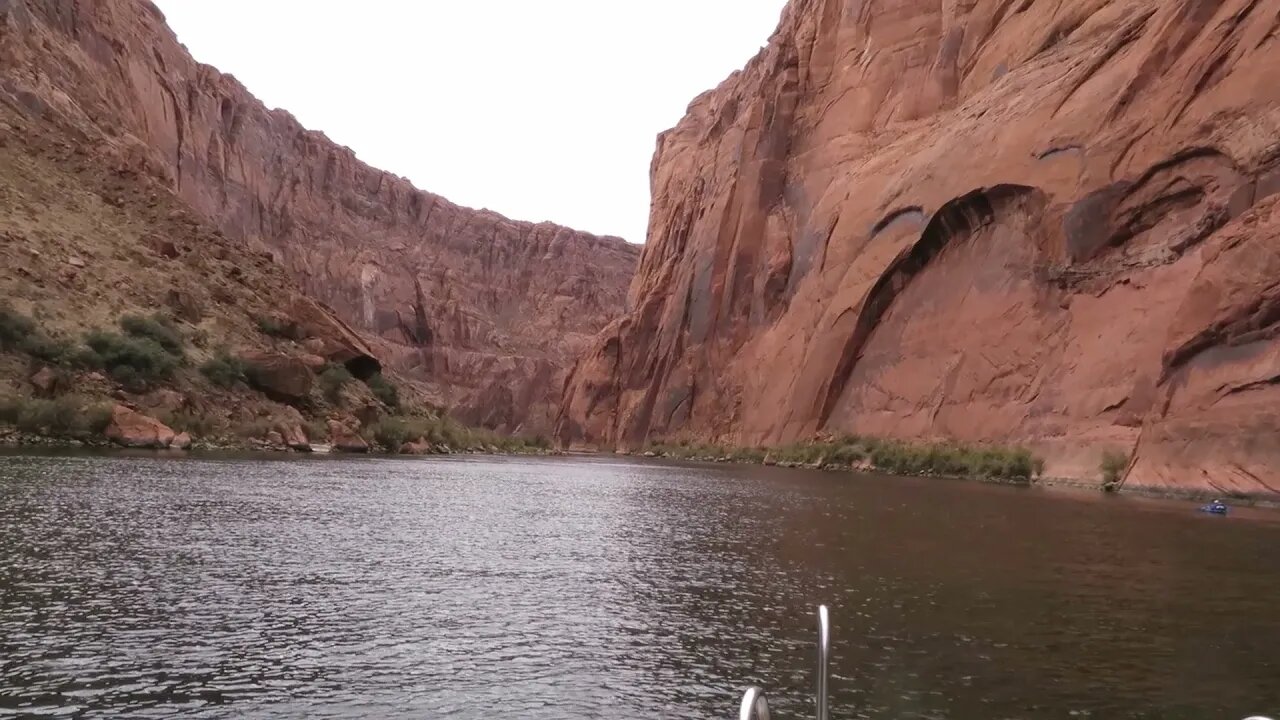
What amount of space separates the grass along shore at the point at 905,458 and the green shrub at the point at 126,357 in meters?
36.9

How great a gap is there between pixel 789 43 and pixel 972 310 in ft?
132

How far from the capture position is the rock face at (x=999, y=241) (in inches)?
1281

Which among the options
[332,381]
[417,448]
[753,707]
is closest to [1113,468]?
[753,707]

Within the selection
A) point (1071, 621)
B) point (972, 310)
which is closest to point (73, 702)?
point (1071, 621)

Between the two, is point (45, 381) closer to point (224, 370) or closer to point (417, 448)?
point (224, 370)

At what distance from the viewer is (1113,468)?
3566 centimetres

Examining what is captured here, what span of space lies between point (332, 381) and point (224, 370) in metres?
9.43

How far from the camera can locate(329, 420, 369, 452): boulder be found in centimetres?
5262

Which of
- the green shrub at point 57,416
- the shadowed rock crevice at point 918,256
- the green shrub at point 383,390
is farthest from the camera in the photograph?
the green shrub at point 383,390

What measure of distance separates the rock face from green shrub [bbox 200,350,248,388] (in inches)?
1422

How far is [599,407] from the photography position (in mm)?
106938

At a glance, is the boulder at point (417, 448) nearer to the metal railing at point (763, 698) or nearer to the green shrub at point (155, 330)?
the green shrub at point (155, 330)

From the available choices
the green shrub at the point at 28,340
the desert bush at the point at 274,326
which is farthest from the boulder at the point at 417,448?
the green shrub at the point at 28,340

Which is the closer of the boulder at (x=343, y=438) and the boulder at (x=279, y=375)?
the boulder at (x=279, y=375)
